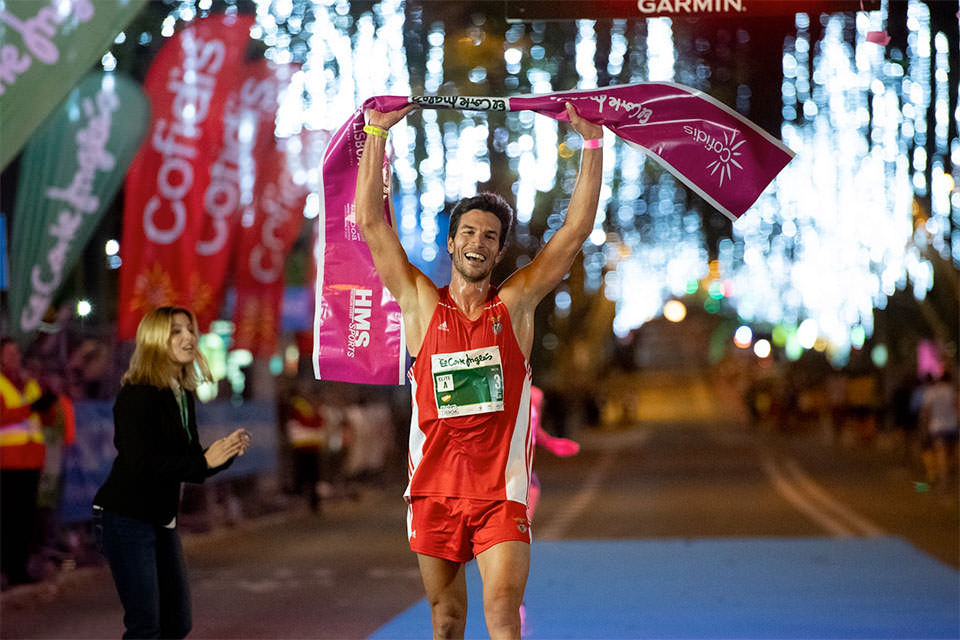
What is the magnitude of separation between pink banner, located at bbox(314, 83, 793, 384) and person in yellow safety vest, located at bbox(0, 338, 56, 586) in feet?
16.3

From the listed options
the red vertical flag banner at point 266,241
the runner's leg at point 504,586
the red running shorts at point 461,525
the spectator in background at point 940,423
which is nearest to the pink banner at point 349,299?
the red running shorts at point 461,525

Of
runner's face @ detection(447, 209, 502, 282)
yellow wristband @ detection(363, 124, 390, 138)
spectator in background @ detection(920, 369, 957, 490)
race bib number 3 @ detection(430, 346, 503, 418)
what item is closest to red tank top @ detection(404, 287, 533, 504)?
race bib number 3 @ detection(430, 346, 503, 418)

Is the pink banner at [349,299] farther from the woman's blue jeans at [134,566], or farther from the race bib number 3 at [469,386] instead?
the woman's blue jeans at [134,566]

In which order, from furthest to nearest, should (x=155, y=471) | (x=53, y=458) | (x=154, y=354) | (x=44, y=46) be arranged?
(x=53, y=458)
(x=44, y=46)
(x=154, y=354)
(x=155, y=471)

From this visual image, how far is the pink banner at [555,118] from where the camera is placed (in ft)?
18.6

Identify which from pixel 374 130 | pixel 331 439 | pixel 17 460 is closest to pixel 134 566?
pixel 374 130

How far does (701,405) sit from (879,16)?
7936cm

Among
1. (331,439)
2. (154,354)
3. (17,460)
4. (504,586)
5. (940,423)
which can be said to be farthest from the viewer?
(331,439)

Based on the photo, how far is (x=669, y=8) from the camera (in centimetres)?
682

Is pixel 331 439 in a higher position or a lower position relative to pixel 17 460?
lower

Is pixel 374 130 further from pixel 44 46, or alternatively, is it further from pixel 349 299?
pixel 44 46

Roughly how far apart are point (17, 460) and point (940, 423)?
1414cm

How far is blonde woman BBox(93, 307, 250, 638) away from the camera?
17.1 feet

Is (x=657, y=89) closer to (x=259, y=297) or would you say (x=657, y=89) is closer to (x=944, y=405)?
(x=259, y=297)
